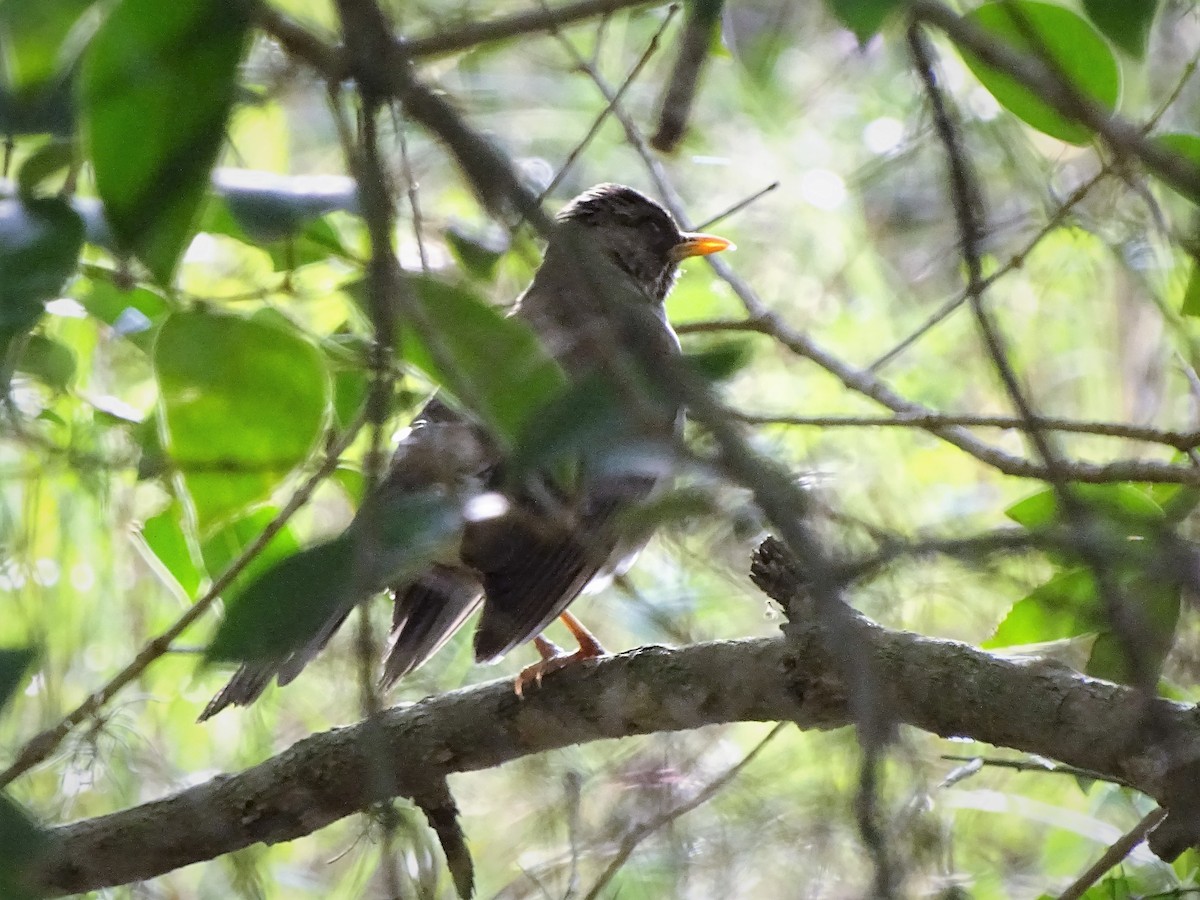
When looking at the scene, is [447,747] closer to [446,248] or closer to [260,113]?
[446,248]

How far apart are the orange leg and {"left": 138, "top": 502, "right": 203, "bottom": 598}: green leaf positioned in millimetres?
719

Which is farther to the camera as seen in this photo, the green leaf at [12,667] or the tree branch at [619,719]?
the tree branch at [619,719]

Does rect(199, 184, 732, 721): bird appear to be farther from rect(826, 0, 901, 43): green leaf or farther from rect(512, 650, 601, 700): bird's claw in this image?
rect(826, 0, 901, 43): green leaf

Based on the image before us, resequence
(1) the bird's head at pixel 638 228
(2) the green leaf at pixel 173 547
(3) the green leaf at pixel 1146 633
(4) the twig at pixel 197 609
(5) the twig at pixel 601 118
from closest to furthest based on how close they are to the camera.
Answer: (3) the green leaf at pixel 1146 633
(4) the twig at pixel 197 609
(5) the twig at pixel 601 118
(2) the green leaf at pixel 173 547
(1) the bird's head at pixel 638 228

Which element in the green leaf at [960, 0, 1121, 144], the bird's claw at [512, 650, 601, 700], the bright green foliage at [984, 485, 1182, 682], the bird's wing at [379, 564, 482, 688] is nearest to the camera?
the bright green foliage at [984, 485, 1182, 682]

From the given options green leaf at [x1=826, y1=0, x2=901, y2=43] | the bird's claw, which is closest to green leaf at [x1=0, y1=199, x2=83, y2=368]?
green leaf at [x1=826, y1=0, x2=901, y2=43]

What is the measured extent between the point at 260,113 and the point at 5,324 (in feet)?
2.87

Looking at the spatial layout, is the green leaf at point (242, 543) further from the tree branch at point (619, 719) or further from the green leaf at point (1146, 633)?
the green leaf at point (1146, 633)

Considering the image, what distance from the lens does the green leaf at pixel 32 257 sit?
1.26m

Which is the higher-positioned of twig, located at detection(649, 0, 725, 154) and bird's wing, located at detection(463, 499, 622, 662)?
twig, located at detection(649, 0, 725, 154)

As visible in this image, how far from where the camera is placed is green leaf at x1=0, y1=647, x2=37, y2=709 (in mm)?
1176

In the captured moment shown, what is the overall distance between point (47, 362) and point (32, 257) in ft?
3.03

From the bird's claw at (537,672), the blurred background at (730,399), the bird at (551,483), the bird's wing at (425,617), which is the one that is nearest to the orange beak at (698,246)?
the bird at (551,483)

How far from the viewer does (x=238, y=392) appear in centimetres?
155
